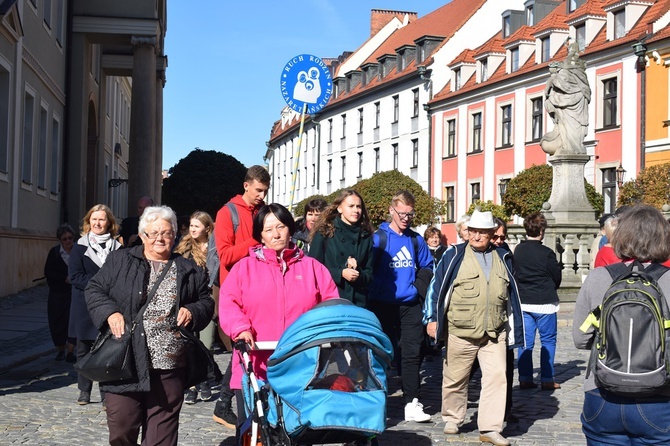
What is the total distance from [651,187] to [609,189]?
868 cm

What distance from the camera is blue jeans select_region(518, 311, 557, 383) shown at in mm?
10773

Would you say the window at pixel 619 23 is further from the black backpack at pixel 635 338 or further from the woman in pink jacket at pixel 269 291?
the black backpack at pixel 635 338

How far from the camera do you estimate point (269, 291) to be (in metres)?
5.93

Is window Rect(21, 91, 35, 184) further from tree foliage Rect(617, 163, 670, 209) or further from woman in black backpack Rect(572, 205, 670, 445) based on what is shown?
woman in black backpack Rect(572, 205, 670, 445)

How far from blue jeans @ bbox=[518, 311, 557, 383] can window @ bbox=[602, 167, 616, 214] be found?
105 feet

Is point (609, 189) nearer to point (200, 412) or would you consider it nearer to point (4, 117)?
point (4, 117)

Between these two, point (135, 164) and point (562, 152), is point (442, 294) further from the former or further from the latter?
point (135, 164)

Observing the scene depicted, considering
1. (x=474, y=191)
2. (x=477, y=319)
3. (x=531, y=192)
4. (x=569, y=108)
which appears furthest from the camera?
(x=474, y=191)

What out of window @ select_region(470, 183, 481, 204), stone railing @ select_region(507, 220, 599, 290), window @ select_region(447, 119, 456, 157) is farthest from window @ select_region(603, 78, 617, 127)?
stone railing @ select_region(507, 220, 599, 290)

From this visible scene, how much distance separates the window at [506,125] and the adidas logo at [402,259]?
136ft

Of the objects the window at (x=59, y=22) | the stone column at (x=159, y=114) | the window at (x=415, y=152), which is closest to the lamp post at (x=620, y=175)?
the stone column at (x=159, y=114)

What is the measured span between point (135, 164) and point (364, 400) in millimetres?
23813

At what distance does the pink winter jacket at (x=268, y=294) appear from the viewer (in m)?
5.88

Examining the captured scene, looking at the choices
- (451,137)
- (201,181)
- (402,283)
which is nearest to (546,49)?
(451,137)
